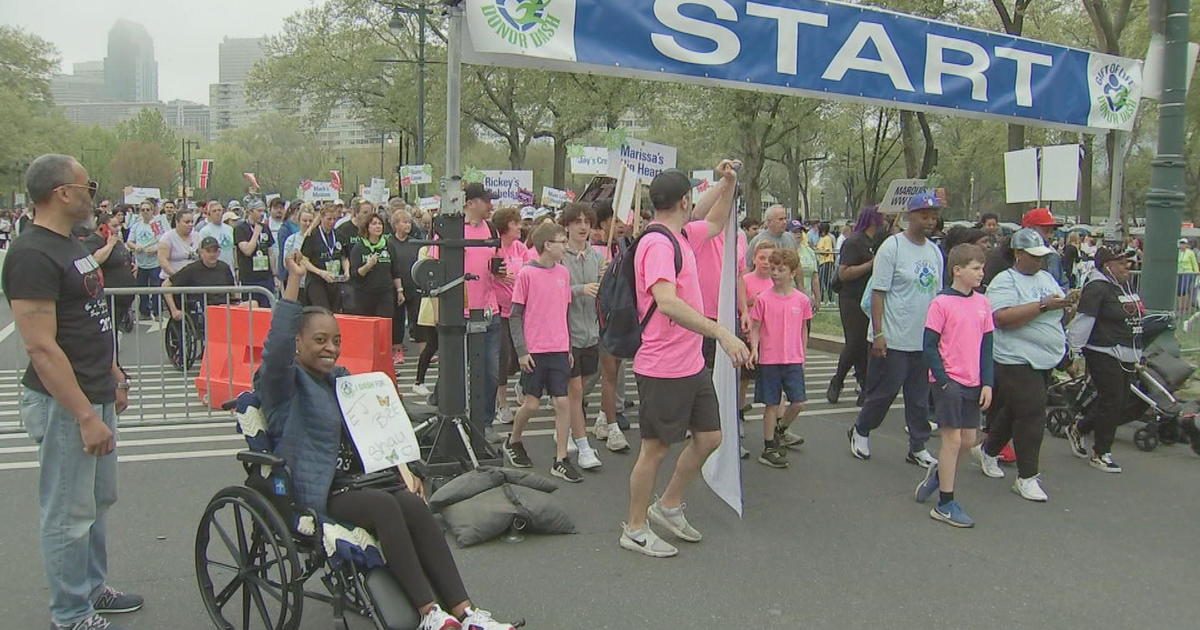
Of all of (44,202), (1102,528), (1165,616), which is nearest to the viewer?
(44,202)

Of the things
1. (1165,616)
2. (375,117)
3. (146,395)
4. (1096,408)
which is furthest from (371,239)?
(375,117)

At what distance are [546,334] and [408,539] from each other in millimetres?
2829

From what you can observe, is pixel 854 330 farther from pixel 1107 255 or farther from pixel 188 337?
pixel 188 337

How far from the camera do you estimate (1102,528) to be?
5.25 meters

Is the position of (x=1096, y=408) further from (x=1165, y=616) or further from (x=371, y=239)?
(x=371, y=239)

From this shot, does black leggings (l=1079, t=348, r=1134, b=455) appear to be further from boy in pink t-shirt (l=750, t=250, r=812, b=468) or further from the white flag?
the white flag

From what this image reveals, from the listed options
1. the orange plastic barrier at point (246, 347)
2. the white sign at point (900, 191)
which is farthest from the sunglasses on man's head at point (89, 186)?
the white sign at point (900, 191)

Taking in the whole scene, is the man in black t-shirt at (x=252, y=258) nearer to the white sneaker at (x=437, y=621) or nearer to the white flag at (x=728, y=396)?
the white flag at (x=728, y=396)

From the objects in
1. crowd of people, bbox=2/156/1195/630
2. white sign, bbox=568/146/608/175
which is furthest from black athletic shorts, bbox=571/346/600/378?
white sign, bbox=568/146/608/175

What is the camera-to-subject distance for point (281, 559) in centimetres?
328

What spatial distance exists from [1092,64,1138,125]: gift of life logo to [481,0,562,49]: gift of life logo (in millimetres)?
5326

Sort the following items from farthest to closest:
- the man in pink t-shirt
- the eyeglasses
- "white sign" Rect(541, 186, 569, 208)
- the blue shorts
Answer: "white sign" Rect(541, 186, 569, 208)
the blue shorts
the man in pink t-shirt
the eyeglasses

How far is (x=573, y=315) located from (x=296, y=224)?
9.29m

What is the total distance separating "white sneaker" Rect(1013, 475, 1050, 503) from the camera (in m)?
5.73
